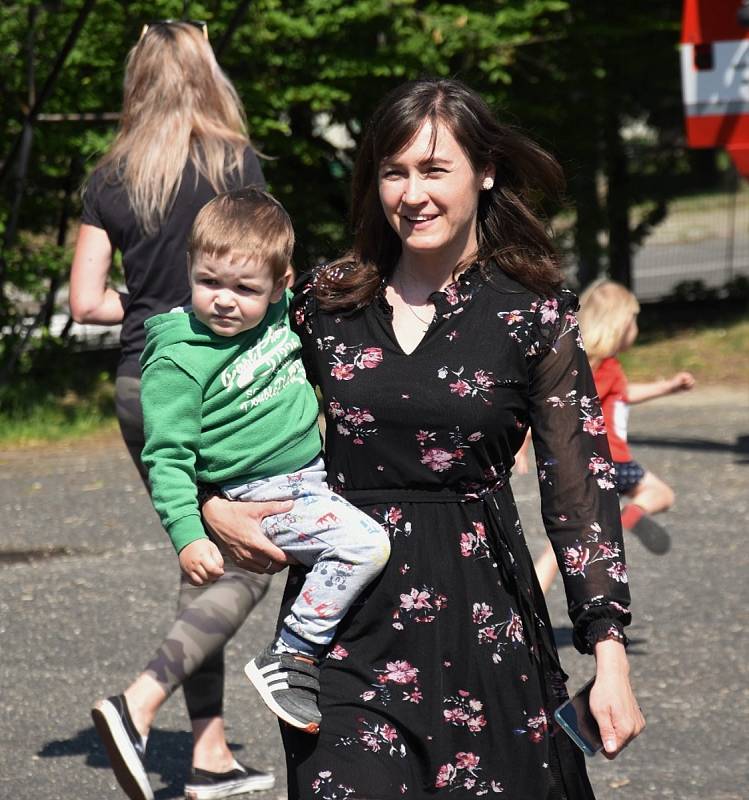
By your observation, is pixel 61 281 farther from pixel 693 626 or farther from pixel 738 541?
pixel 693 626

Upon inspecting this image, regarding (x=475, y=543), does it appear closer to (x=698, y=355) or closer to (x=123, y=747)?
(x=123, y=747)

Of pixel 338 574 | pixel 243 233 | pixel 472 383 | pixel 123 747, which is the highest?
pixel 243 233

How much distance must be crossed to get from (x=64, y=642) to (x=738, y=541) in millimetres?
3265

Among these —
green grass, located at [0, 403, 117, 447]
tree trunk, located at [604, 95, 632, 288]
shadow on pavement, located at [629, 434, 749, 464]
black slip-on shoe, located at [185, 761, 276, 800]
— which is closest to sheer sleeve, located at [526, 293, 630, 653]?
black slip-on shoe, located at [185, 761, 276, 800]

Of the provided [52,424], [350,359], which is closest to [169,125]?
[350,359]

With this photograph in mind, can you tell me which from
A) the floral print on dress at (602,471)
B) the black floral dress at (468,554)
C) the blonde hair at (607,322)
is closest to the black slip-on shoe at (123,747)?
the black floral dress at (468,554)

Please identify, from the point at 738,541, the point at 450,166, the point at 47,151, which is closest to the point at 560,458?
the point at 450,166

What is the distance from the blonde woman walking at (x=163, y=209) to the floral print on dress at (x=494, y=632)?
141cm

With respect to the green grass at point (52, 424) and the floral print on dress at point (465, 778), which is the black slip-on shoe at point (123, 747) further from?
the green grass at point (52, 424)

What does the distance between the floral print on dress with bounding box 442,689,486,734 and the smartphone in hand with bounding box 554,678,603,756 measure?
0.15m

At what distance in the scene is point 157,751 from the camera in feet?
15.6

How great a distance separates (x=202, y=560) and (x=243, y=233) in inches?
25.3

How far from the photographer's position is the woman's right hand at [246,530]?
2.88 meters

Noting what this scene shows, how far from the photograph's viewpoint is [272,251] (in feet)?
9.58
